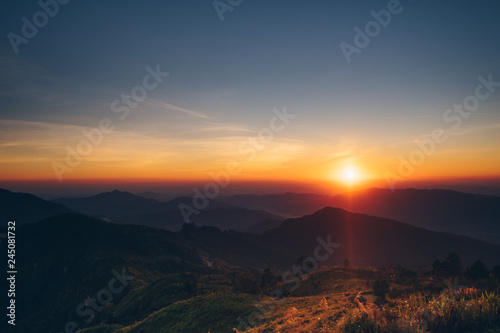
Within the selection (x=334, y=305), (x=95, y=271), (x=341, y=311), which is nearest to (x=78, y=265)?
(x=95, y=271)

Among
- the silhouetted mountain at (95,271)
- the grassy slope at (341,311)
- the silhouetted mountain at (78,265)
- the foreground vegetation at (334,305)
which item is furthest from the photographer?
the silhouetted mountain at (78,265)

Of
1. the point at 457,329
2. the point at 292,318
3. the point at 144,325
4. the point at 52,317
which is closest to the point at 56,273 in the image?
the point at 52,317

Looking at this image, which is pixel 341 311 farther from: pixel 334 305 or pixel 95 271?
pixel 95 271

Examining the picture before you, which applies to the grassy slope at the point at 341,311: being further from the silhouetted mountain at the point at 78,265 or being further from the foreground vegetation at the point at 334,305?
the silhouetted mountain at the point at 78,265

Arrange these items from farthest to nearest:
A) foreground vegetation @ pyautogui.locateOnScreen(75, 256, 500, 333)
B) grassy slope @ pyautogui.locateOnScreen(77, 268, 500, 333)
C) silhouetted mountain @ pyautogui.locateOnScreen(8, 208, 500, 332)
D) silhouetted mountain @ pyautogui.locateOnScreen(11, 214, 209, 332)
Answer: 1. silhouetted mountain @ pyautogui.locateOnScreen(11, 214, 209, 332)
2. silhouetted mountain @ pyautogui.locateOnScreen(8, 208, 500, 332)
3. foreground vegetation @ pyautogui.locateOnScreen(75, 256, 500, 333)
4. grassy slope @ pyautogui.locateOnScreen(77, 268, 500, 333)

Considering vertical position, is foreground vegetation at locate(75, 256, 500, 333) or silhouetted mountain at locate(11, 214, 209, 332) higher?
foreground vegetation at locate(75, 256, 500, 333)

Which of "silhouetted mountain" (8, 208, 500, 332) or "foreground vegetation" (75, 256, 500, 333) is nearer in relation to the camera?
"foreground vegetation" (75, 256, 500, 333)

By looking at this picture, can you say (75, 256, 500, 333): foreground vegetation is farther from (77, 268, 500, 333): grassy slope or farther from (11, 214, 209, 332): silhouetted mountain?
(11, 214, 209, 332): silhouetted mountain

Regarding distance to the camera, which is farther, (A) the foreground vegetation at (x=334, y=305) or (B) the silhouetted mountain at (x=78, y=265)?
(B) the silhouetted mountain at (x=78, y=265)

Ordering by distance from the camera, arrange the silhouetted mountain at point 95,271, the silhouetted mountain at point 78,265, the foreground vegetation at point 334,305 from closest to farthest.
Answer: the foreground vegetation at point 334,305 → the silhouetted mountain at point 95,271 → the silhouetted mountain at point 78,265

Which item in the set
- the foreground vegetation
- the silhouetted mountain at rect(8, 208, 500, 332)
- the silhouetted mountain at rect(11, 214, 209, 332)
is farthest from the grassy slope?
the silhouetted mountain at rect(11, 214, 209, 332)

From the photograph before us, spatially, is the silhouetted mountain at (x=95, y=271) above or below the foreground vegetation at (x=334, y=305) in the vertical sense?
below

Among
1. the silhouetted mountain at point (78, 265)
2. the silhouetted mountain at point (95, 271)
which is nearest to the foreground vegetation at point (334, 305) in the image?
the silhouetted mountain at point (95, 271)
